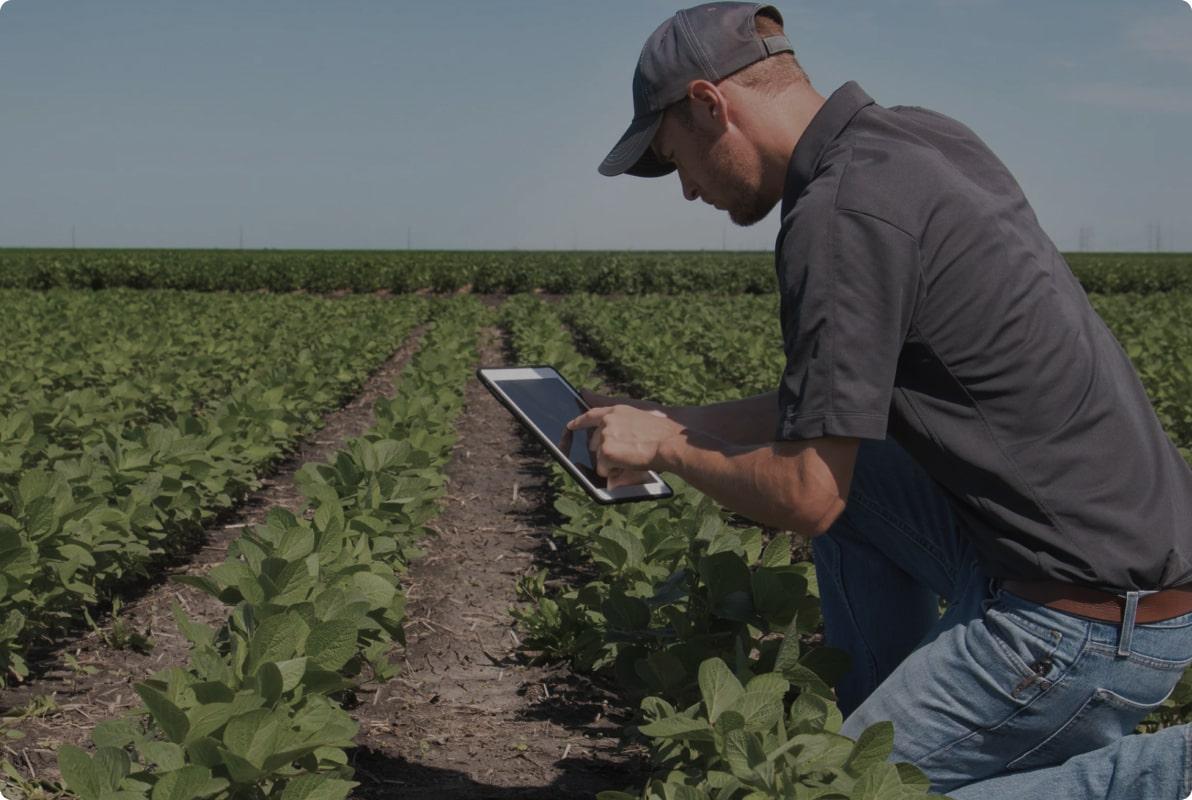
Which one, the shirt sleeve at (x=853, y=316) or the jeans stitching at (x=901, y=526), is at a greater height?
the shirt sleeve at (x=853, y=316)

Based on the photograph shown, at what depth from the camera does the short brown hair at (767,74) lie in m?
2.16

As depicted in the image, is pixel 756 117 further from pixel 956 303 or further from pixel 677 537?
pixel 677 537

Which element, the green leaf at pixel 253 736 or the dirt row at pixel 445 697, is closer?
the green leaf at pixel 253 736

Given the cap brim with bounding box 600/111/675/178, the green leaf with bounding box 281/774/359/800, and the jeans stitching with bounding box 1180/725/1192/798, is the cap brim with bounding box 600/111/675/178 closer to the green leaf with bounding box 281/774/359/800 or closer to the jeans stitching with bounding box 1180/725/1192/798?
the green leaf with bounding box 281/774/359/800

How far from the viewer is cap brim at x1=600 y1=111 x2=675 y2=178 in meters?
2.30

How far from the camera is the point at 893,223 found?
1.92 m

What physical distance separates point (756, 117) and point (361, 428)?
24.4 ft

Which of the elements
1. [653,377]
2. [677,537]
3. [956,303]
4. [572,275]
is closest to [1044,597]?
[956,303]

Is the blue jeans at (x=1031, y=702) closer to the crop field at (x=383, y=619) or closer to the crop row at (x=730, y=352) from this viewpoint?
the crop field at (x=383, y=619)

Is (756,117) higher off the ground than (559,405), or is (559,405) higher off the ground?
(756,117)

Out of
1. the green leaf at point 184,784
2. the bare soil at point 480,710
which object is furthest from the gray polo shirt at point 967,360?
the bare soil at point 480,710

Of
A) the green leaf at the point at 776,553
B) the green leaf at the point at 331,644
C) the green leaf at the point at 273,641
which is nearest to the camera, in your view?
the green leaf at the point at 273,641

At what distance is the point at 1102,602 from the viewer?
205 centimetres

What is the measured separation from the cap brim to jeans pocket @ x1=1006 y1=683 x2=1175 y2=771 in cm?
140
